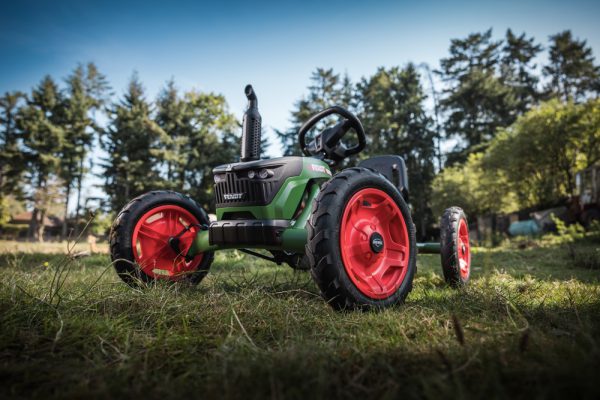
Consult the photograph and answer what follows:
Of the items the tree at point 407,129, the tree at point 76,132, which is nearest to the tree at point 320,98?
the tree at point 407,129

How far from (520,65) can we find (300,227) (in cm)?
4281

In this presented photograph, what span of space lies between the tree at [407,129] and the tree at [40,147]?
2931cm

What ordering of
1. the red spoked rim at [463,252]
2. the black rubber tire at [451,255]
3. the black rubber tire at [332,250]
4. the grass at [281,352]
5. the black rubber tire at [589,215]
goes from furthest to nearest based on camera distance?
the black rubber tire at [589,215], the red spoked rim at [463,252], the black rubber tire at [451,255], the black rubber tire at [332,250], the grass at [281,352]

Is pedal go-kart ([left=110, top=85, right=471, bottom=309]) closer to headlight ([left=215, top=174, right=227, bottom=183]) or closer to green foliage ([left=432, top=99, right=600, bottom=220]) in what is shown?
headlight ([left=215, top=174, right=227, bottom=183])

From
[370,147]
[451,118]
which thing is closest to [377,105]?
[370,147]

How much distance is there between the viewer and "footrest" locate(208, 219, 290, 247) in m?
2.27

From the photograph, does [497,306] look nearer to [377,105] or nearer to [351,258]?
[351,258]

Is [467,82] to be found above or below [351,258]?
above

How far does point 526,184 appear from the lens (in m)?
19.8

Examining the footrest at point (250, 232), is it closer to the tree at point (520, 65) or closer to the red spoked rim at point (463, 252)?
the red spoked rim at point (463, 252)

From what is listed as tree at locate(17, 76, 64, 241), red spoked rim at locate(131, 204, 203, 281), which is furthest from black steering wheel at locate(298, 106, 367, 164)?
tree at locate(17, 76, 64, 241)

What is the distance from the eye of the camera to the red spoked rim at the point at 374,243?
2066mm

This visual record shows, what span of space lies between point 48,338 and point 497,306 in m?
2.23

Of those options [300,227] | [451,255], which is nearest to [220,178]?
[300,227]
